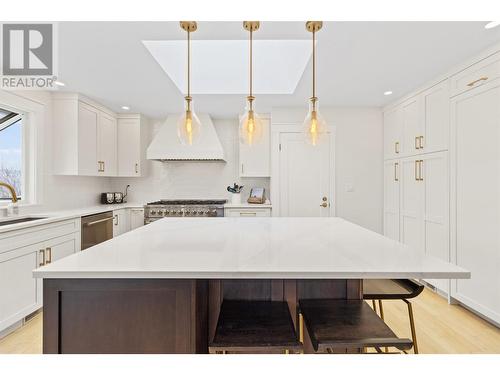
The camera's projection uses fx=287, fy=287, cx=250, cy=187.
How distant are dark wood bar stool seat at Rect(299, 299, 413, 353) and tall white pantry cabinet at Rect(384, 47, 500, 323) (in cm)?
123

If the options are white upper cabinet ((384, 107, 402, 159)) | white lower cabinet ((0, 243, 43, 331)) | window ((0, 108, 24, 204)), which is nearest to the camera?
white lower cabinet ((0, 243, 43, 331))

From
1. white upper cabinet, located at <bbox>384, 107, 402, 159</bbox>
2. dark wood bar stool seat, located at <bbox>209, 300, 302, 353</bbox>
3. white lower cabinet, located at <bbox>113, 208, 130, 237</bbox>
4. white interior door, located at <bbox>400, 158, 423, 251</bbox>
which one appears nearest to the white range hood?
white lower cabinet, located at <bbox>113, 208, 130, 237</bbox>

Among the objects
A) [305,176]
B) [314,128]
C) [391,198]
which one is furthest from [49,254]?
[391,198]

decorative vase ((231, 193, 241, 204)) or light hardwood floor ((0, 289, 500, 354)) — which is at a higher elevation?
decorative vase ((231, 193, 241, 204))

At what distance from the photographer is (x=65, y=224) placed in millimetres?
2768

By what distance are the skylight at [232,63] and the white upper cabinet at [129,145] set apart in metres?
1.50

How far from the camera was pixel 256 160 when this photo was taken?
13.8ft

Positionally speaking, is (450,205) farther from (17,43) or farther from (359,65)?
(17,43)

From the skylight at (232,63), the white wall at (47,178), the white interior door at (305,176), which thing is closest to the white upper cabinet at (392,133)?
the white interior door at (305,176)

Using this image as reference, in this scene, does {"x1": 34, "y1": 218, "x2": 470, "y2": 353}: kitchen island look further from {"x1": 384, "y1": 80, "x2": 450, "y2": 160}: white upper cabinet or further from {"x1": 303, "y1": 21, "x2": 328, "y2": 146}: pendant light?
{"x1": 384, "y1": 80, "x2": 450, "y2": 160}: white upper cabinet

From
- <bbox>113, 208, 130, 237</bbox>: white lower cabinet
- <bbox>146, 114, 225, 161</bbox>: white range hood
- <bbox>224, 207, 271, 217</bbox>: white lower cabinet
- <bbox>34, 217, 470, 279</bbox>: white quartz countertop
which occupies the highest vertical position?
<bbox>146, 114, 225, 161</bbox>: white range hood

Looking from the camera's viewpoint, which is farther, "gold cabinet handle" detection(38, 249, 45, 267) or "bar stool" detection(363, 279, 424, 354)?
"gold cabinet handle" detection(38, 249, 45, 267)

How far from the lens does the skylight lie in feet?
7.12

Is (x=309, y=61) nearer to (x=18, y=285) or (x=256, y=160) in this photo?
(x=256, y=160)
